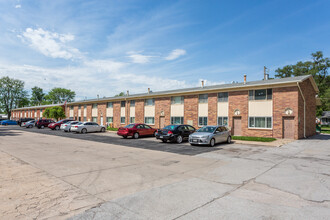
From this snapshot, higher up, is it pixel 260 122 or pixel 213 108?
pixel 213 108

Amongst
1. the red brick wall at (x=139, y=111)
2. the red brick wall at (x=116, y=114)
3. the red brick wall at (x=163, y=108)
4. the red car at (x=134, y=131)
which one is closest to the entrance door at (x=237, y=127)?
the red brick wall at (x=163, y=108)

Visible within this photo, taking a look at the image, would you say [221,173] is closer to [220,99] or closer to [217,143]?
[217,143]

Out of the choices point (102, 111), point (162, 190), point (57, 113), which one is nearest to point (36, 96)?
point (57, 113)

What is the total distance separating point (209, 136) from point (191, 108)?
11.0m

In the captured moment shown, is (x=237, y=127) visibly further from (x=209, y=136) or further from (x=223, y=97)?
(x=209, y=136)

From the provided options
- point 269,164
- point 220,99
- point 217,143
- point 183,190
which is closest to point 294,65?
point 220,99

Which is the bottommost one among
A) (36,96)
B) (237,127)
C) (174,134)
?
(174,134)

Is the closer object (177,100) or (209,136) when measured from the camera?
(209,136)

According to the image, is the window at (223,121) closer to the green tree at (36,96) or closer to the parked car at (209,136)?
the parked car at (209,136)

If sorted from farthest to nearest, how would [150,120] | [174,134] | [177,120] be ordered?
[150,120] → [177,120] → [174,134]

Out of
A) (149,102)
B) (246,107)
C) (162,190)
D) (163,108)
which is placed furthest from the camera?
(149,102)

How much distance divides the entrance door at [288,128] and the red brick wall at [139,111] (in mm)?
18239

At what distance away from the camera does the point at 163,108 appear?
27.8m

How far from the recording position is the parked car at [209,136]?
1397 centimetres
